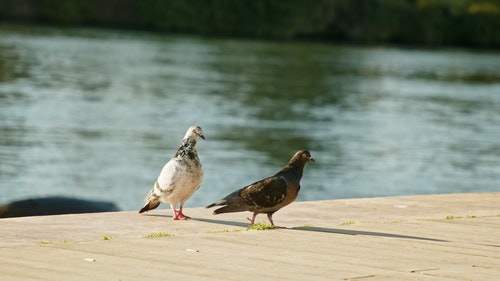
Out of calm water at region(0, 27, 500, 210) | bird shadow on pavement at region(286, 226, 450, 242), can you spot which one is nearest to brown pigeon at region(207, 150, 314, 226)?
bird shadow on pavement at region(286, 226, 450, 242)

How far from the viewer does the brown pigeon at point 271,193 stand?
10.9 meters

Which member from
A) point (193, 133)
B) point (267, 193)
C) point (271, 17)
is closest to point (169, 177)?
point (193, 133)

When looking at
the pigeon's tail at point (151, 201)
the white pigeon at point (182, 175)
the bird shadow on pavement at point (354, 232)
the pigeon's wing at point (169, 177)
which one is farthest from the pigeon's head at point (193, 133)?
the bird shadow on pavement at point (354, 232)

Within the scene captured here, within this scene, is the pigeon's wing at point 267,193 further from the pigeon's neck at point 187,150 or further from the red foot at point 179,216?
the red foot at point 179,216

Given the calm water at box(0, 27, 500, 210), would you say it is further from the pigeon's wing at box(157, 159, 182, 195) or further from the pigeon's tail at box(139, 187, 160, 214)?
the pigeon's wing at box(157, 159, 182, 195)

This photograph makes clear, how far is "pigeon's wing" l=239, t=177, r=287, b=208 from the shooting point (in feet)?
35.8

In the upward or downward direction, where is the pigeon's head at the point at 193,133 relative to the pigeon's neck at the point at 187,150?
upward

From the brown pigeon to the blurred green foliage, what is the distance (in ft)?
361

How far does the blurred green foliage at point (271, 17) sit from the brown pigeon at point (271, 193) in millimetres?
110179

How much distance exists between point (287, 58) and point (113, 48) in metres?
10.7

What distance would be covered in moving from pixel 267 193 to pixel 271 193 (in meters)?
0.03

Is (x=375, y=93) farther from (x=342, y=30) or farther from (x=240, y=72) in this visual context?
(x=342, y=30)

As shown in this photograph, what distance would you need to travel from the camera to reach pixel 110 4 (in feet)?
421

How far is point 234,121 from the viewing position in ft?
132
